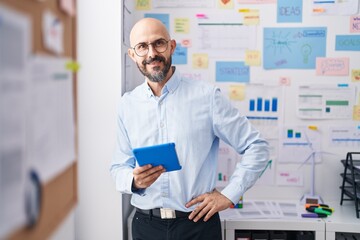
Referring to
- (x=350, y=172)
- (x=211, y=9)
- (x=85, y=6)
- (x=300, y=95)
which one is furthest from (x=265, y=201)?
(x=85, y=6)

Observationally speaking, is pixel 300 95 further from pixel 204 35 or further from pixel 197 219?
pixel 197 219

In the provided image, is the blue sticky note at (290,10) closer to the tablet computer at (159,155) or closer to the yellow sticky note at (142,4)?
the yellow sticky note at (142,4)

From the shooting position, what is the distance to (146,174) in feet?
4.53

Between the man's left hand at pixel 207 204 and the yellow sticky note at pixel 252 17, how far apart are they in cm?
122

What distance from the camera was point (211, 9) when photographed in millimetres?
2330

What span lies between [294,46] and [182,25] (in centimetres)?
71

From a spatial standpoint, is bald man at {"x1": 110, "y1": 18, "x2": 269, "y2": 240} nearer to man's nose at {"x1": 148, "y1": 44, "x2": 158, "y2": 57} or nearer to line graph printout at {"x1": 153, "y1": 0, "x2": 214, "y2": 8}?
man's nose at {"x1": 148, "y1": 44, "x2": 158, "y2": 57}

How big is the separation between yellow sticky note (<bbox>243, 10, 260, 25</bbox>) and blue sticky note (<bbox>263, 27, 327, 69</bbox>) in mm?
79

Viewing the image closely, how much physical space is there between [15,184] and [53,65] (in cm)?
18

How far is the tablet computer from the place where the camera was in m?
1.28

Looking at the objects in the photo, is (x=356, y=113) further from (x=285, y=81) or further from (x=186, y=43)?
(x=186, y=43)

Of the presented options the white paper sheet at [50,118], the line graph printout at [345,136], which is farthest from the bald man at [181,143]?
the white paper sheet at [50,118]

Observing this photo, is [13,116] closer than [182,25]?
Yes

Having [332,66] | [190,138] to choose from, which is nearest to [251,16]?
[332,66]
